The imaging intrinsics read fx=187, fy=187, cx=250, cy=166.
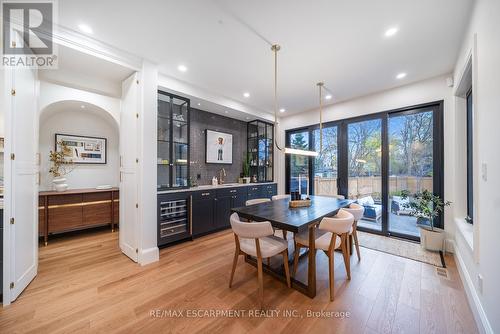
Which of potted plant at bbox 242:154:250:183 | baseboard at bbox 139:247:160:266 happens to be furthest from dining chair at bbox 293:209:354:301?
potted plant at bbox 242:154:250:183

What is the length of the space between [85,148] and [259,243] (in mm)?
4211

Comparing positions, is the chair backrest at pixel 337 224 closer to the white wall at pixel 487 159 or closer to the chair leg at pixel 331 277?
the chair leg at pixel 331 277

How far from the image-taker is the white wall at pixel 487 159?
126cm

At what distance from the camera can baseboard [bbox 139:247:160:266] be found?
2562 mm

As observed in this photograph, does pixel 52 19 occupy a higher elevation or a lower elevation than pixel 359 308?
higher

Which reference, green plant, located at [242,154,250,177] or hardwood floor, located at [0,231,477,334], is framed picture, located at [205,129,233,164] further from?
hardwood floor, located at [0,231,477,334]

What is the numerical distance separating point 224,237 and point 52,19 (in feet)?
12.0

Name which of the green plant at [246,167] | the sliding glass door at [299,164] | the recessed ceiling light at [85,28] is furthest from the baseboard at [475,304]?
the recessed ceiling light at [85,28]

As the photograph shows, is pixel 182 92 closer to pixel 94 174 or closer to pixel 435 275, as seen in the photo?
pixel 94 174

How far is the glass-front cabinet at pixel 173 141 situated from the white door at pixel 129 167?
18.4 inches

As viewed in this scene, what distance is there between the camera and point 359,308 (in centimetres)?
176

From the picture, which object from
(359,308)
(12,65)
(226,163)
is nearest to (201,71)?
(12,65)

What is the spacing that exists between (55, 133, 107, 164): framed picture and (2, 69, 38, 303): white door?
1801 mm

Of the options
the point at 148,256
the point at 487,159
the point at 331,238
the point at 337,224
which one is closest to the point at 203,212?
the point at 148,256
